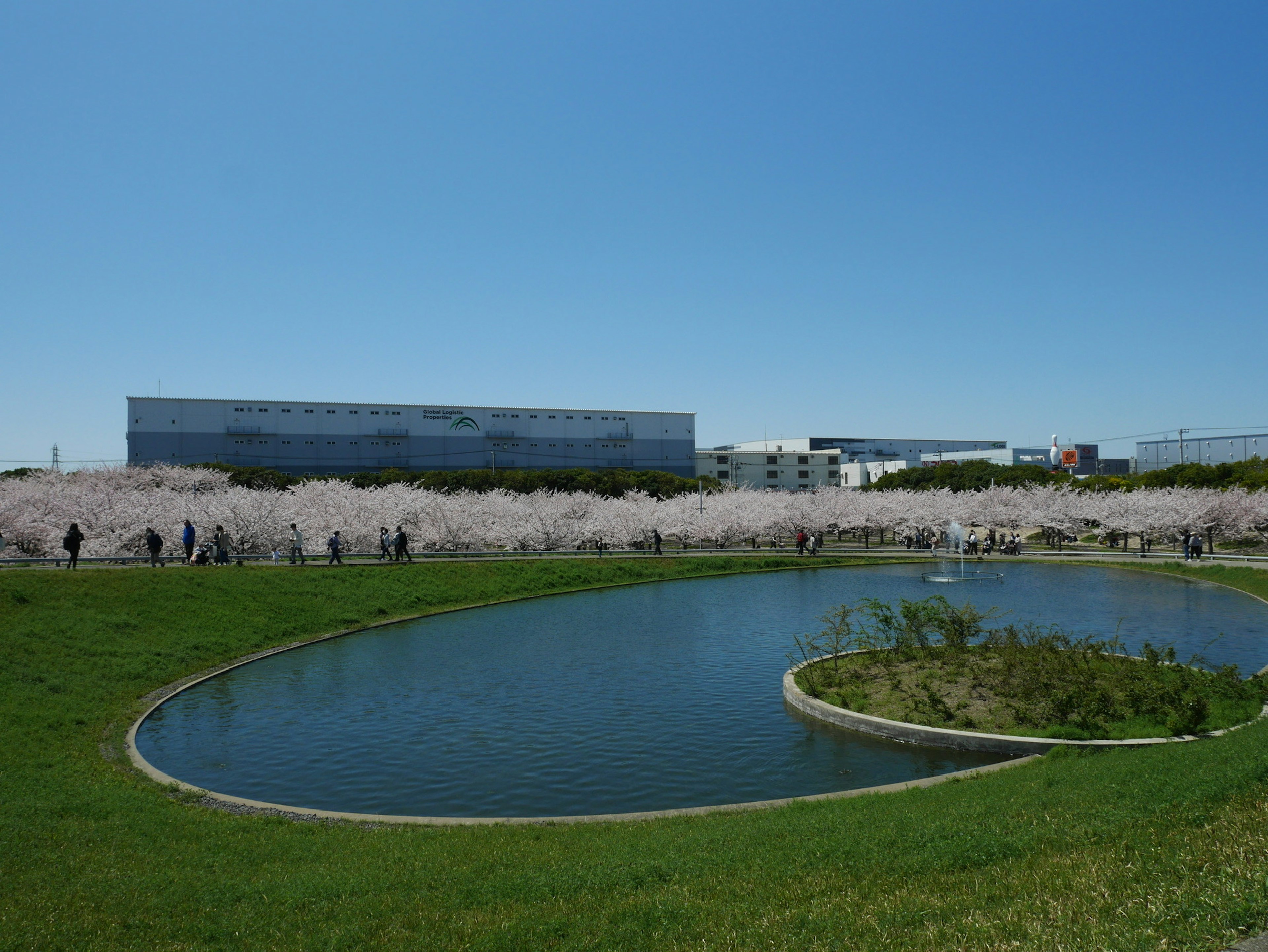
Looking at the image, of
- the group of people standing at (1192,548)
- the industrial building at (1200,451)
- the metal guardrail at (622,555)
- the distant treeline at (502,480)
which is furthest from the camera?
the industrial building at (1200,451)

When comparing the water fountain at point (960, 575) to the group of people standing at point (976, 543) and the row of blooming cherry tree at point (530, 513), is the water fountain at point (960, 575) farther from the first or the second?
the row of blooming cherry tree at point (530, 513)

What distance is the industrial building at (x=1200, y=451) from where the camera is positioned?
105m

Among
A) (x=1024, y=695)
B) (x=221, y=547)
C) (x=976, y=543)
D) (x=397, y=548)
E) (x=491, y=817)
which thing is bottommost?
(x=491, y=817)

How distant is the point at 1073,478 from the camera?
86.7 meters

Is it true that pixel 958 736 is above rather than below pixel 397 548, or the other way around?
below

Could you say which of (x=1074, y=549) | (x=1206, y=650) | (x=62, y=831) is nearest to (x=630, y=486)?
(x=1074, y=549)

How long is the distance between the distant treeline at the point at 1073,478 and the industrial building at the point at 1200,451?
826 inches

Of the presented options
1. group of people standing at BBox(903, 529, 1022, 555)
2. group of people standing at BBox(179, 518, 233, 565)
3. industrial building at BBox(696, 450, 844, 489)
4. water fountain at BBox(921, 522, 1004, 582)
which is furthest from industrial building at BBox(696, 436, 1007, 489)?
group of people standing at BBox(179, 518, 233, 565)

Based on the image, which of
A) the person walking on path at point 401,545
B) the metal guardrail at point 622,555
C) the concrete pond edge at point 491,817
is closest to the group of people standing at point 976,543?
the metal guardrail at point 622,555

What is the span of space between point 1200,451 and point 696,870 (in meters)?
130

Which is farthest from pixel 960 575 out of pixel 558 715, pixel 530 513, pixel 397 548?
pixel 558 715

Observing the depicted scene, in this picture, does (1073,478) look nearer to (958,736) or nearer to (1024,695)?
(1024,695)

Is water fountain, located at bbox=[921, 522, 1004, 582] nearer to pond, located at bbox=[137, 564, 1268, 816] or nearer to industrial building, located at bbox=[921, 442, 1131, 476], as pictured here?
pond, located at bbox=[137, 564, 1268, 816]

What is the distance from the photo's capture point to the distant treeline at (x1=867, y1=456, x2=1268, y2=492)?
6562 centimetres
